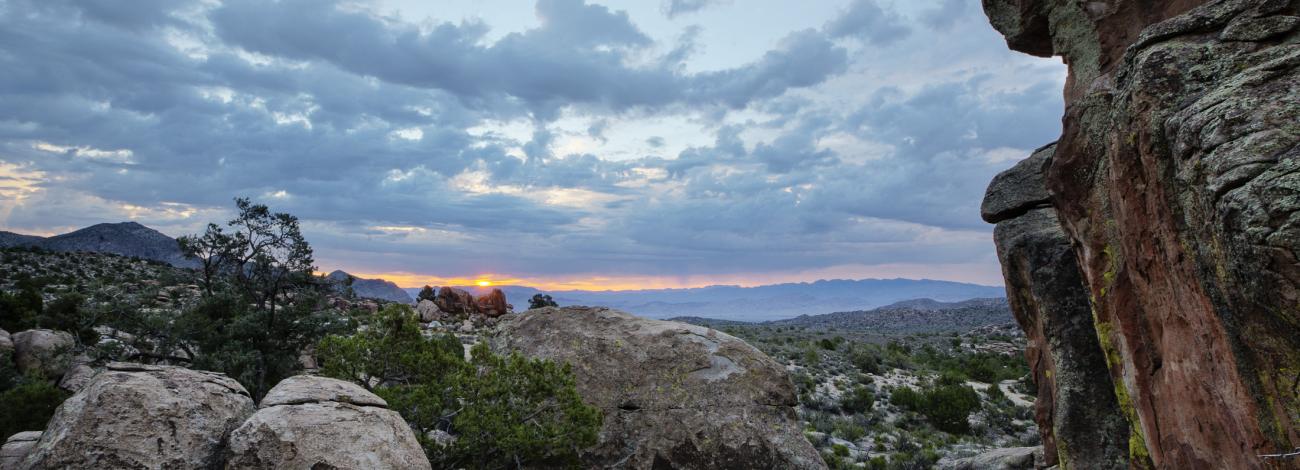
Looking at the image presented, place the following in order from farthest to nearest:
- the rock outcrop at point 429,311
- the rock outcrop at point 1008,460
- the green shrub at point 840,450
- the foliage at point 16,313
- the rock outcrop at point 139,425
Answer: the rock outcrop at point 429,311
the foliage at point 16,313
the green shrub at point 840,450
the rock outcrop at point 1008,460
the rock outcrop at point 139,425

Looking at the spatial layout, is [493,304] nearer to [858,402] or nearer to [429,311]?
[429,311]

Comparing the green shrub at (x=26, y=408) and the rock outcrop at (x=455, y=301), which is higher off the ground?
the rock outcrop at (x=455, y=301)

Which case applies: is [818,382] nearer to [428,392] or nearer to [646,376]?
[646,376]

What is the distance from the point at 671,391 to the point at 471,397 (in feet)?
13.6

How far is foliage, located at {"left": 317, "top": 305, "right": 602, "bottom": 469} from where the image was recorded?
9328 millimetres

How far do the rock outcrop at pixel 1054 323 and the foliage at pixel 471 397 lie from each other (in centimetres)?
746

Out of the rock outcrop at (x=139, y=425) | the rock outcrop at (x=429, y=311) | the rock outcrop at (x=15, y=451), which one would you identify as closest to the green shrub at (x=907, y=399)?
the rock outcrop at (x=139, y=425)

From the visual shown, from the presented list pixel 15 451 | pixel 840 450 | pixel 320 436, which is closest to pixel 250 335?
pixel 15 451

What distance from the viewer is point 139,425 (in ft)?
20.4

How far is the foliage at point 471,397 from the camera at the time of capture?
933 cm

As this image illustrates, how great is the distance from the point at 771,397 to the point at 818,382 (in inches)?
664

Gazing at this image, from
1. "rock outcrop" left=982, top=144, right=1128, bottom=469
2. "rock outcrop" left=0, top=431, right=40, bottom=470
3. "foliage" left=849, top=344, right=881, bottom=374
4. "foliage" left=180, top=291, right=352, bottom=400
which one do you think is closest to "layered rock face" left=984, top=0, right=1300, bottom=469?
"rock outcrop" left=982, top=144, right=1128, bottom=469

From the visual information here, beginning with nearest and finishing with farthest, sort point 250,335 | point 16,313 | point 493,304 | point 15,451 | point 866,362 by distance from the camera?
point 15,451 < point 250,335 < point 16,313 < point 866,362 < point 493,304

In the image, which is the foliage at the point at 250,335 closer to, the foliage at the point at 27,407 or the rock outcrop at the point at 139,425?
the foliage at the point at 27,407
